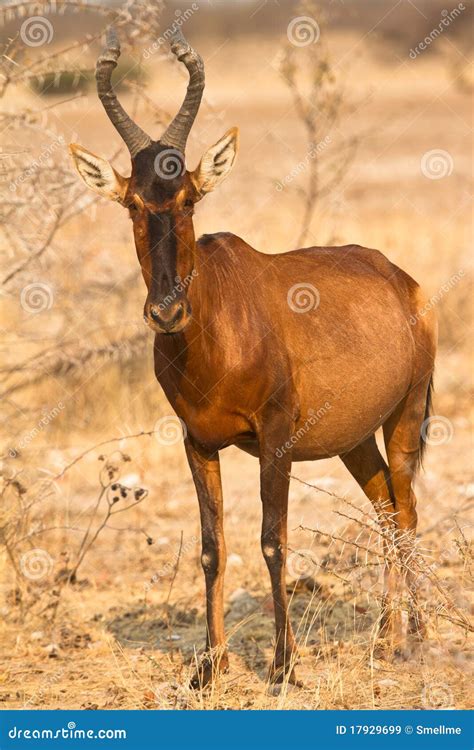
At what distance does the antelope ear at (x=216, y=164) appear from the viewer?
7.29 m

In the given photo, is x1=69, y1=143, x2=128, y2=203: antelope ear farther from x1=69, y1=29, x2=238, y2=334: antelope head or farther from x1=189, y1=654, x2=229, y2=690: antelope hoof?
x1=189, y1=654, x2=229, y2=690: antelope hoof

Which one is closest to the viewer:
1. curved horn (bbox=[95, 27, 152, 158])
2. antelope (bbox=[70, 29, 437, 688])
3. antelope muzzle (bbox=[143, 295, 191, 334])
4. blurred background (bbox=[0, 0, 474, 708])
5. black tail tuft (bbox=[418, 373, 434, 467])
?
antelope muzzle (bbox=[143, 295, 191, 334])

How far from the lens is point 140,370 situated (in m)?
14.6

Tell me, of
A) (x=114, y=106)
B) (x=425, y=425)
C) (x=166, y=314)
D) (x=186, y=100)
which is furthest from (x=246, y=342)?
(x=425, y=425)

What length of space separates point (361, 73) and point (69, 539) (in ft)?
110

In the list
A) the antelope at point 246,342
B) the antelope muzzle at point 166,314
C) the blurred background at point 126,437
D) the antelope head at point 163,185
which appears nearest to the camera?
the antelope muzzle at point 166,314

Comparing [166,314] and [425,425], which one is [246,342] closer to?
[166,314]

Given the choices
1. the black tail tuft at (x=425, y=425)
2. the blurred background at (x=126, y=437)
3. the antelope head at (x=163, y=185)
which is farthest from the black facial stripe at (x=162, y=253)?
the black tail tuft at (x=425, y=425)

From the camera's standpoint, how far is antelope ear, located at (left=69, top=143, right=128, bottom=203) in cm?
731

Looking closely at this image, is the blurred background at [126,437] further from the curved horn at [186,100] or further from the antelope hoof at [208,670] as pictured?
the curved horn at [186,100]

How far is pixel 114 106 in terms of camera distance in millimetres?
7320

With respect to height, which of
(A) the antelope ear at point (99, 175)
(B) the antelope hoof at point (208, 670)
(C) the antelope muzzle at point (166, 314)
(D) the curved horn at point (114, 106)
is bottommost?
(B) the antelope hoof at point (208, 670)

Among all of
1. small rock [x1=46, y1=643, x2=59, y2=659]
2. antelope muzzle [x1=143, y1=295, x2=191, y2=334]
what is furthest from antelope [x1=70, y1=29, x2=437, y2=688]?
small rock [x1=46, y1=643, x2=59, y2=659]

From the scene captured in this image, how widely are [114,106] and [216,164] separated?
675mm
